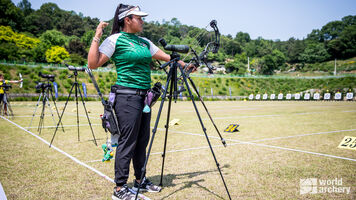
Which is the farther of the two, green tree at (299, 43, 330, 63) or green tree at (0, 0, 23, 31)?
green tree at (299, 43, 330, 63)

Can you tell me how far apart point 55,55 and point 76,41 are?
38.0ft

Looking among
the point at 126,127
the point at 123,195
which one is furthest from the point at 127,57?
the point at 123,195

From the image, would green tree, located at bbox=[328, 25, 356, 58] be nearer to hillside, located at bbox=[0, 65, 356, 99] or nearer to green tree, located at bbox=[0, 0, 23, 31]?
hillside, located at bbox=[0, 65, 356, 99]

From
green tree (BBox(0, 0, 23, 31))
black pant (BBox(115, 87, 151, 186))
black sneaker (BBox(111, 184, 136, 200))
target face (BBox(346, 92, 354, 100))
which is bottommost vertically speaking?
target face (BBox(346, 92, 354, 100))

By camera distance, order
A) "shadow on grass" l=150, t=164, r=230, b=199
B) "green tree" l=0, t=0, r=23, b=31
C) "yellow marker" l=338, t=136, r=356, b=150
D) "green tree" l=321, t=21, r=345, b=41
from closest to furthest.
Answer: "shadow on grass" l=150, t=164, r=230, b=199 < "yellow marker" l=338, t=136, r=356, b=150 < "green tree" l=0, t=0, r=23, b=31 < "green tree" l=321, t=21, r=345, b=41

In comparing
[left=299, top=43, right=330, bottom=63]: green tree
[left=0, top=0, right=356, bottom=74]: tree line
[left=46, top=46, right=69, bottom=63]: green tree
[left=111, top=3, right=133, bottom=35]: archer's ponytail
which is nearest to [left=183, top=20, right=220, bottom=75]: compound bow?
[left=111, top=3, right=133, bottom=35]: archer's ponytail

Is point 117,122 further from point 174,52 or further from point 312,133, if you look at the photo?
point 312,133

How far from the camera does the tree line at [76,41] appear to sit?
71.5 meters

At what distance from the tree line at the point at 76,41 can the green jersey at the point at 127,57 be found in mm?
58766

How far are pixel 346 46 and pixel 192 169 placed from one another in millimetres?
128146

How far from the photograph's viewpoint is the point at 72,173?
443cm

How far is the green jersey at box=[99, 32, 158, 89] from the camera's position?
316 centimetres

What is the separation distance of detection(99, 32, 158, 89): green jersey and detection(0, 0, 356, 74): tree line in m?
58.8

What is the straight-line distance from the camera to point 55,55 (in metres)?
71.1
